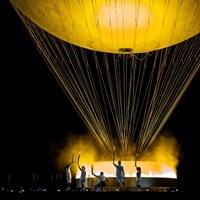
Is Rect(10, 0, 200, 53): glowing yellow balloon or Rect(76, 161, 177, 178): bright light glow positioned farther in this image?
Rect(76, 161, 177, 178): bright light glow

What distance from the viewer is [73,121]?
810 inches

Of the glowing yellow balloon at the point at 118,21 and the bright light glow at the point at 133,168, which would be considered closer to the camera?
the glowing yellow balloon at the point at 118,21

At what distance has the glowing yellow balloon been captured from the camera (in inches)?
477

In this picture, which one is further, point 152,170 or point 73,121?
point 73,121

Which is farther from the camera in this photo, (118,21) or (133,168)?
(133,168)

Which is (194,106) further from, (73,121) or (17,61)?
(17,61)

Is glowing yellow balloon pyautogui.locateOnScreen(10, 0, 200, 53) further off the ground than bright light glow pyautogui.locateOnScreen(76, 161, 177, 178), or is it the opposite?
glowing yellow balloon pyautogui.locateOnScreen(10, 0, 200, 53)

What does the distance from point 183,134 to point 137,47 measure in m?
6.64

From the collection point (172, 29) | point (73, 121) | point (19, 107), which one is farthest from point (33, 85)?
point (172, 29)

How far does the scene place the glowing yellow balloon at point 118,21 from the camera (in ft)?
39.7

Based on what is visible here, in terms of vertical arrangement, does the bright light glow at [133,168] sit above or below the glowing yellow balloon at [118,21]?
below

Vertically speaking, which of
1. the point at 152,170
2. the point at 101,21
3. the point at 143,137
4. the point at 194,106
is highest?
the point at 101,21

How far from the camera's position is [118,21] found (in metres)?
12.8

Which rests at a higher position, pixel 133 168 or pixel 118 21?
pixel 118 21
